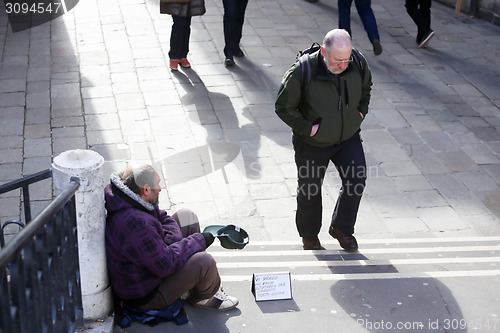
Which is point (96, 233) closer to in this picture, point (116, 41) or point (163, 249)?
point (163, 249)

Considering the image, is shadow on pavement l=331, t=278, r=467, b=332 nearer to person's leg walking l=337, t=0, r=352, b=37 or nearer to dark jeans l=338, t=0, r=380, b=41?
dark jeans l=338, t=0, r=380, b=41

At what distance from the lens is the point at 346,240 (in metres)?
5.43

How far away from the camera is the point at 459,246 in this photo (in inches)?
222

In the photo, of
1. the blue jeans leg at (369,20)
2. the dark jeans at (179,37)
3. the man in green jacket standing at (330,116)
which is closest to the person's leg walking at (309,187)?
the man in green jacket standing at (330,116)

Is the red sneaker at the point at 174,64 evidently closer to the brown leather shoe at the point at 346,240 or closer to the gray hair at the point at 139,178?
the brown leather shoe at the point at 346,240

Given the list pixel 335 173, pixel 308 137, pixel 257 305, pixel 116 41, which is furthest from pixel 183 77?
pixel 257 305

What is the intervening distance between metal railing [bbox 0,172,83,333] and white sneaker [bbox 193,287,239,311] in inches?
30.0

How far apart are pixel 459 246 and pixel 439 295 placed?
1.04 meters

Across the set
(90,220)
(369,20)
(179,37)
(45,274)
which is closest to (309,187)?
(90,220)

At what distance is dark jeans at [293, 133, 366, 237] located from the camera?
516cm

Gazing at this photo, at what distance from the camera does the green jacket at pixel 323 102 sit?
16.2 ft

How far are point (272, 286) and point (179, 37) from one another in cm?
481

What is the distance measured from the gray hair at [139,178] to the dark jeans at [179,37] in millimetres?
4822

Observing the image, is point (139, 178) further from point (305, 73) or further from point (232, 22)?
point (232, 22)
